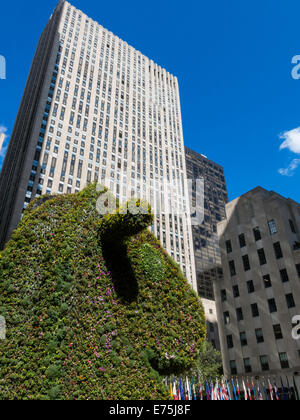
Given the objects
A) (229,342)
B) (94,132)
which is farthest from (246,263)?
(94,132)

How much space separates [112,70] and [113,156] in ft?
111

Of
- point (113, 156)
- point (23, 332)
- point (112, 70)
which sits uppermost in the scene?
point (112, 70)

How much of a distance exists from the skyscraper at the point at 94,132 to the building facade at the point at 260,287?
35302 mm

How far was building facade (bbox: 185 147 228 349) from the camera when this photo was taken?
100 metres

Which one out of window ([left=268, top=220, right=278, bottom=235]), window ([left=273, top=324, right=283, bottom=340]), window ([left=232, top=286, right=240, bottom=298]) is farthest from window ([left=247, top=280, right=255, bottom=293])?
window ([left=268, top=220, right=278, bottom=235])

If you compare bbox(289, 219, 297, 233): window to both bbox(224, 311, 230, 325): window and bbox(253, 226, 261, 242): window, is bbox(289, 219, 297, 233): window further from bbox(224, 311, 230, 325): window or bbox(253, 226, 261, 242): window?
bbox(224, 311, 230, 325): window

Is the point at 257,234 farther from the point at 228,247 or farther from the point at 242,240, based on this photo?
the point at 228,247

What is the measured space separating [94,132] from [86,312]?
3348 inches

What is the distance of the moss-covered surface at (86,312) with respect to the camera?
7711 millimetres

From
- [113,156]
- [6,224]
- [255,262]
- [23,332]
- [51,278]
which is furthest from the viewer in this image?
[113,156]

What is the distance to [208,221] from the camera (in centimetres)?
12138

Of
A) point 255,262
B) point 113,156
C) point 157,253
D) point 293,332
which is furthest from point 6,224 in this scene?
point 157,253

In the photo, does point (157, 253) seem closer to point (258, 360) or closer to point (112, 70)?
point (258, 360)
